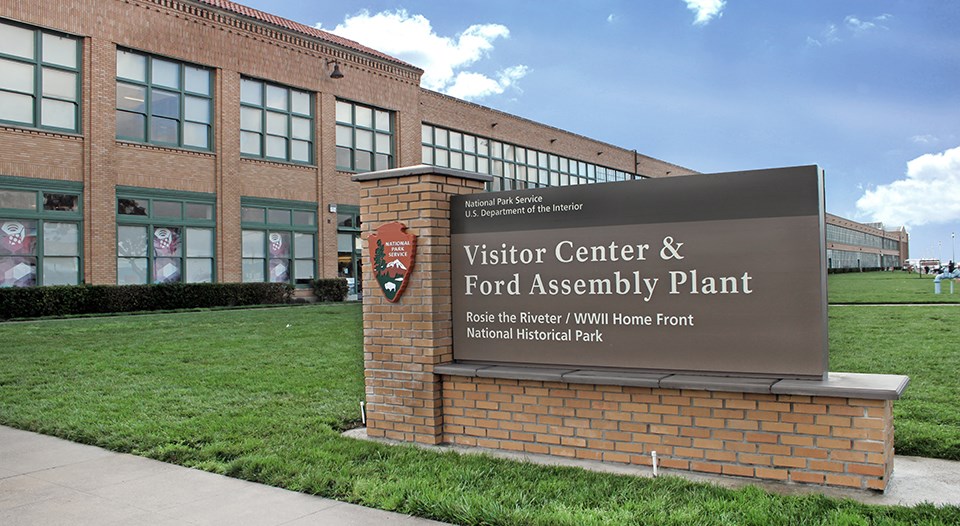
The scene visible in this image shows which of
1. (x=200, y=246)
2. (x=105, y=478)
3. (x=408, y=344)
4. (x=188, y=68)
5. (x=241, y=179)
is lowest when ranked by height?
(x=105, y=478)

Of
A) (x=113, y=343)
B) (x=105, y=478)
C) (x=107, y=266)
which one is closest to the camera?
(x=105, y=478)

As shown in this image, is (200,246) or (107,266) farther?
(200,246)

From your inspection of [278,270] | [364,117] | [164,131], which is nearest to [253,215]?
[278,270]

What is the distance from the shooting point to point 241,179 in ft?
92.0

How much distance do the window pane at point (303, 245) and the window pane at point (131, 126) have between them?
7.14 m

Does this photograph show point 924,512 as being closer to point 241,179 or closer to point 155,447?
point 155,447

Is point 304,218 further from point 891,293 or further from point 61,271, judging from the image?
point 891,293

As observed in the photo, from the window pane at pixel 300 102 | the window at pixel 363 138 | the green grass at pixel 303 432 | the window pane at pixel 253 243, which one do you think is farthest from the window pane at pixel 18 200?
the window at pixel 363 138

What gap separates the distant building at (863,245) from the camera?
11775cm

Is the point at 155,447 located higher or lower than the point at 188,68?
lower

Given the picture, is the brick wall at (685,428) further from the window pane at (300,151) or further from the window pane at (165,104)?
the window pane at (300,151)

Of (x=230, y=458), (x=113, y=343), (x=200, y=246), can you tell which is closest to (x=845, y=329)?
(x=230, y=458)

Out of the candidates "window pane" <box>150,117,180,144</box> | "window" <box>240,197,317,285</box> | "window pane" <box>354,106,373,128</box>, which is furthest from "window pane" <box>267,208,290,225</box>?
"window pane" <box>354,106,373,128</box>

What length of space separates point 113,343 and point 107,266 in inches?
439
